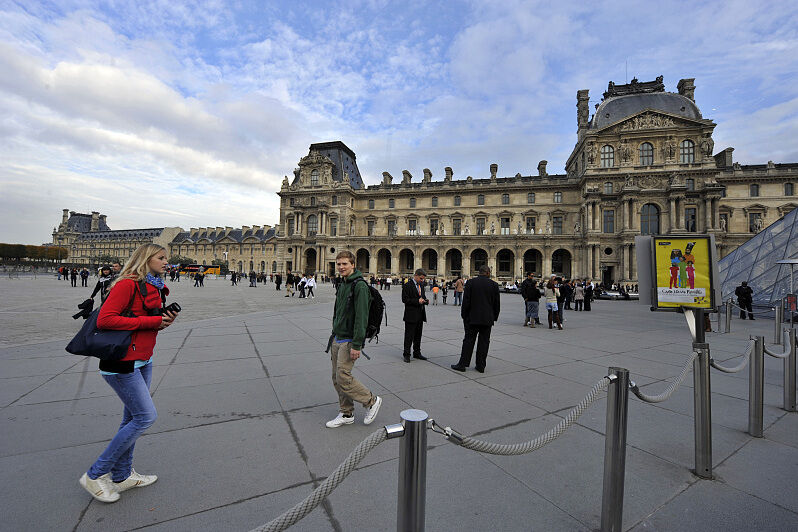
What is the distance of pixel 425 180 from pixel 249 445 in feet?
174

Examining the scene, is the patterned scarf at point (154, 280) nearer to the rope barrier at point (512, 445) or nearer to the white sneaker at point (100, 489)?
the white sneaker at point (100, 489)

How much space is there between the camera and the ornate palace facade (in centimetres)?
3931

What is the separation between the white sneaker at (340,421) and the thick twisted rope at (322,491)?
2320 mm

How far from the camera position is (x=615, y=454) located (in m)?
2.19

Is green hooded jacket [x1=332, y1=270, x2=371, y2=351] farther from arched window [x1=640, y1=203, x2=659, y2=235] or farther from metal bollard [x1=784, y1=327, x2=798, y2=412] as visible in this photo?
arched window [x1=640, y1=203, x2=659, y2=235]

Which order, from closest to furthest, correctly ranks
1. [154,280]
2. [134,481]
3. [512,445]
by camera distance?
[512,445], [134,481], [154,280]

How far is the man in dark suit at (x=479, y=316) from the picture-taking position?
18.9 feet

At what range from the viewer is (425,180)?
53906 millimetres

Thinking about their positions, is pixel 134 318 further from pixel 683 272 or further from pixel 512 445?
pixel 683 272

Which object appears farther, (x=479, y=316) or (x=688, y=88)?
(x=688, y=88)

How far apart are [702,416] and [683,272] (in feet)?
4.82

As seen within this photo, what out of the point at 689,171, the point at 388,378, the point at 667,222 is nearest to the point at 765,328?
the point at 388,378

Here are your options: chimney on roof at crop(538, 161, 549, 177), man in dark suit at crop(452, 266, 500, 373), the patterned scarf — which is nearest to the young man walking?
the patterned scarf

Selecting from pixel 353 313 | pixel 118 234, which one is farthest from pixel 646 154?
pixel 118 234
